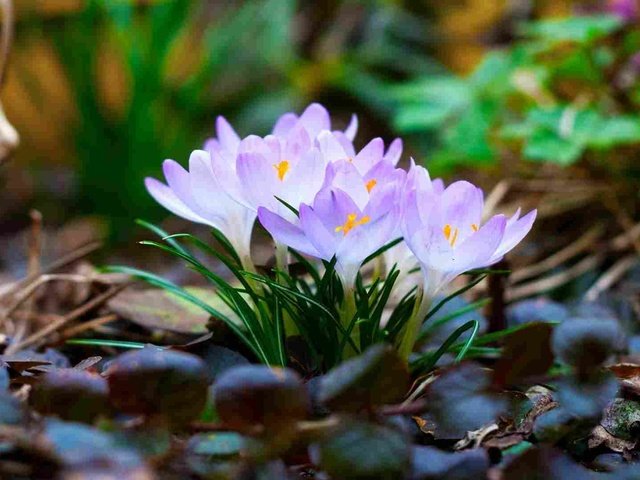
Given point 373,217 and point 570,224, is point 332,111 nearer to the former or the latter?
point 570,224

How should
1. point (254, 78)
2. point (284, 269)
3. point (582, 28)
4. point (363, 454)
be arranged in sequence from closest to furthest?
point (363, 454), point (284, 269), point (582, 28), point (254, 78)

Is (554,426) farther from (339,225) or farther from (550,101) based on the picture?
(550,101)

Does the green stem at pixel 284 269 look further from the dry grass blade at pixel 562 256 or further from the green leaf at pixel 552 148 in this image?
the green leaf at pixel 552 148

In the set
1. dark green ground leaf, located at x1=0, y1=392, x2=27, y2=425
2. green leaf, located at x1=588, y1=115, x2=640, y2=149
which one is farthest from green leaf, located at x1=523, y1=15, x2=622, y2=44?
dark green ground leaf, located at x1=0, y1=392, x2=27, y2=425

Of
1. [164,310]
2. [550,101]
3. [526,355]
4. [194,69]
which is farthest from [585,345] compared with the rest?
[194,69]

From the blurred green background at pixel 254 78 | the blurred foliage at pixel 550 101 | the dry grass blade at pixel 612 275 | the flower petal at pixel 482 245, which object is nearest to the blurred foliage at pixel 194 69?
the blurred green background at pixel 254 78
